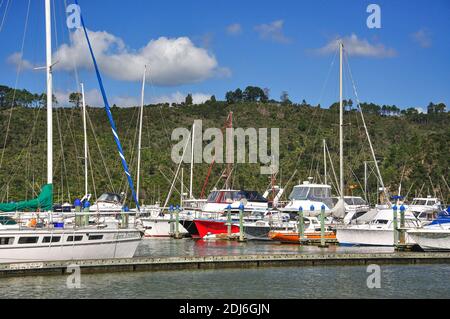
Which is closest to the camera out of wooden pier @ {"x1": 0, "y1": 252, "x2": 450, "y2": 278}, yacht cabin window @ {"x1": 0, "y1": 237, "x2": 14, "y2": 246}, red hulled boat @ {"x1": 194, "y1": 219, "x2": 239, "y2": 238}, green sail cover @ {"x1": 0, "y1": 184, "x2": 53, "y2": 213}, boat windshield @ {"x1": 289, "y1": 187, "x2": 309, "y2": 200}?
wooden pier @ {"x1": 0, "y1": 252, "x2": 450, "y2": 278}

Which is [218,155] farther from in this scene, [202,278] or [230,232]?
[202,278]

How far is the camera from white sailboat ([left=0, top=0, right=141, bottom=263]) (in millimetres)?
28547

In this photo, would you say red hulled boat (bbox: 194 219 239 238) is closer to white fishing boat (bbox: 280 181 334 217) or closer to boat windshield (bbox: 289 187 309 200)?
white fishing boat (bbox: 280 181 334 217)

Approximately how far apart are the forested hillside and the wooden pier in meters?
16.1

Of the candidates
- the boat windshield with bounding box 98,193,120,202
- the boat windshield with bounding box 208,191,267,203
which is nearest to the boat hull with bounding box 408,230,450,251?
the boat windshield with bounding box 208,191,267,203

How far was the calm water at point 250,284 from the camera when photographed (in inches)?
1000

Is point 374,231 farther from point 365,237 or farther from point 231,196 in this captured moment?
point 231,196

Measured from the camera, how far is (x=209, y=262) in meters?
31.1

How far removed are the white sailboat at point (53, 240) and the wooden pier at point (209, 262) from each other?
1284 mm

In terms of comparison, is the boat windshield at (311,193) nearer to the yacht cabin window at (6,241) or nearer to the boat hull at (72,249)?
the boat hull at (72,249)

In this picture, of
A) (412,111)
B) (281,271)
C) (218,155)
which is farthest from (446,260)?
(412,111)

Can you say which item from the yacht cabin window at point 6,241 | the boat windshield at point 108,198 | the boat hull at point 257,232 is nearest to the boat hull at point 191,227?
the boat hull at point 257,232
